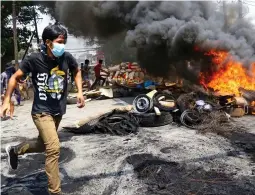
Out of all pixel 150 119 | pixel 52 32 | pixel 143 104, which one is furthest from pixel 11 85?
pixel 143 104

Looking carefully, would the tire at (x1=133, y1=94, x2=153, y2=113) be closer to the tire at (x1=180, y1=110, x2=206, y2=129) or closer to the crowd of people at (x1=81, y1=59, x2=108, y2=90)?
the tire at (x1=180, y1=110, x2=206, y2=129)

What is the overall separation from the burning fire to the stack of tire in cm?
234

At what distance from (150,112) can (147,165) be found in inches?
117

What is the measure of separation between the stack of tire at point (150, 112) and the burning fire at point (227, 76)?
7.69 ft

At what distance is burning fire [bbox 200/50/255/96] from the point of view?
938 centimetres

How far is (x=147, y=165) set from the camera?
15.6 feet

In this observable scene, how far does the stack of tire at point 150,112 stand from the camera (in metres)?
7.45

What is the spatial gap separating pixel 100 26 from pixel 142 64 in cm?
276

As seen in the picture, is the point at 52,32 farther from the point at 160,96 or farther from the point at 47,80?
the point at 160,96

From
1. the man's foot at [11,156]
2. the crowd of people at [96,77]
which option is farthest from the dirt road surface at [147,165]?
the crowd of people at [96,77]

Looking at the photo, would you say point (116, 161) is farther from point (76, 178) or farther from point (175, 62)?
point (175, 62)

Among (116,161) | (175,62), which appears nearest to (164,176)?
(116,161)

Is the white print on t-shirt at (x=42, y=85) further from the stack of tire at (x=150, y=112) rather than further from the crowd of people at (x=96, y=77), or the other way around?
the crowd of people at (x=96, y=77)

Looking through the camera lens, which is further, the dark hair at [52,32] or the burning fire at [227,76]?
the burning fire at [227,76]
